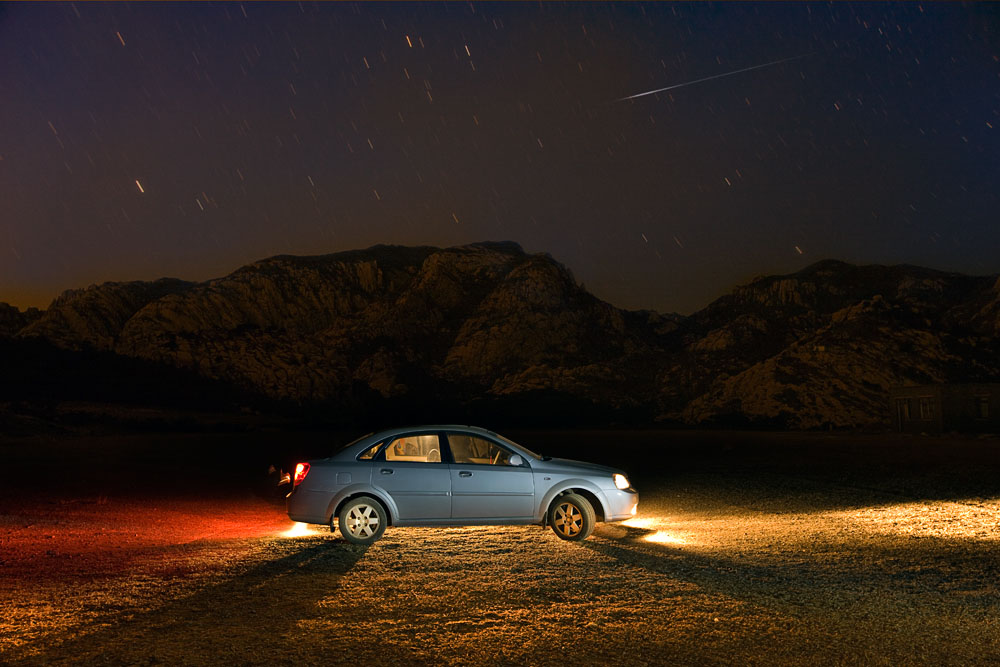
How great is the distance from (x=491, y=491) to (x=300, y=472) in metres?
2.50

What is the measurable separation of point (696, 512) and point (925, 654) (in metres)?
10.4

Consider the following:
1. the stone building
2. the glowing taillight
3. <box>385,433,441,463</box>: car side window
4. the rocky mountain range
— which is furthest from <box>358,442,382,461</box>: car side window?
the rocky mountain range

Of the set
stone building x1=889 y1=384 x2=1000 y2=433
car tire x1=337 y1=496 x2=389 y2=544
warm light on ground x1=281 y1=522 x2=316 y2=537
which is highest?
stone building x1=889 y1=384 x2=1000 y2=433

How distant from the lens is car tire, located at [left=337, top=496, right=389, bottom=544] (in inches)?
437

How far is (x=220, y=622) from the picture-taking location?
23.0ft

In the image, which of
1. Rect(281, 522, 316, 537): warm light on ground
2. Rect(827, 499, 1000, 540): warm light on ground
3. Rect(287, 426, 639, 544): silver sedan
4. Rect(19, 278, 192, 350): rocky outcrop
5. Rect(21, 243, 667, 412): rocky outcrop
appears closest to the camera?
Rect(287, 426, 639, 544): silver sedan

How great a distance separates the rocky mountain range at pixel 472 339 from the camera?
121m

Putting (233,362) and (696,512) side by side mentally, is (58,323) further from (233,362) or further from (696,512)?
(696,512)

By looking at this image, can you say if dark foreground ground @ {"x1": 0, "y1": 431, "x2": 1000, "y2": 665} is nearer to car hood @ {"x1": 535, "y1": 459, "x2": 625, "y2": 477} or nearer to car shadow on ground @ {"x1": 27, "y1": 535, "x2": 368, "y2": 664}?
car shadow on ground @ {"x1": 27, "y1": 535, "x2": 368, "y2": 664}

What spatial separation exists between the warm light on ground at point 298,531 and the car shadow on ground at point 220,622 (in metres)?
2.86

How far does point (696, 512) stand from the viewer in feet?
53.2

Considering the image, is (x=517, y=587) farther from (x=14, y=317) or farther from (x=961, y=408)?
(x=14, y=317)

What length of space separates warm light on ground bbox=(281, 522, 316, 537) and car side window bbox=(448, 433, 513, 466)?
8.50 feet

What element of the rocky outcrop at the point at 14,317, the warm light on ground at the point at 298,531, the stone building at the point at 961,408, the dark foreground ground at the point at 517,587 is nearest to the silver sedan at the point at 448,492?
the dark foreground ground at the point at 517,587
